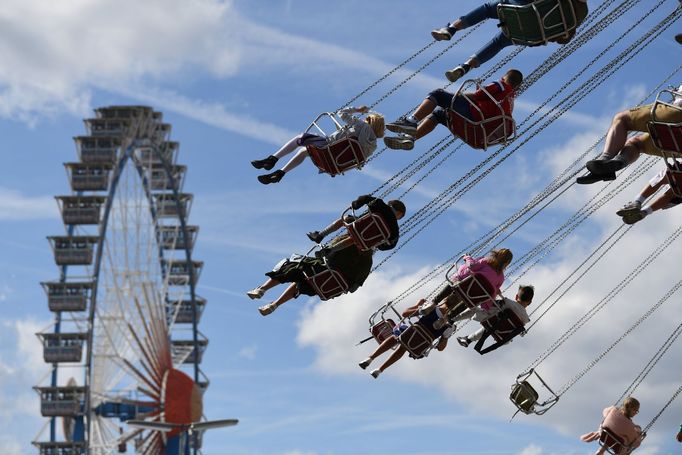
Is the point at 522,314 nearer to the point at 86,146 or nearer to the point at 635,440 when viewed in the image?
the point at 635,440

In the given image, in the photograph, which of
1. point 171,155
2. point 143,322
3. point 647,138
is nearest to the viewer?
point 647,138

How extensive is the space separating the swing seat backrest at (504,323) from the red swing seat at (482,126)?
2584 millimetres

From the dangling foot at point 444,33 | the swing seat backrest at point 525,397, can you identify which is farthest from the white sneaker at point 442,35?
the swing seat backrest at point 525,397

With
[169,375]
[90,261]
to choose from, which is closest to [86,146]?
[90,261]

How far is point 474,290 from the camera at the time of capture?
870 inches

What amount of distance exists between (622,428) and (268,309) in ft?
18.0

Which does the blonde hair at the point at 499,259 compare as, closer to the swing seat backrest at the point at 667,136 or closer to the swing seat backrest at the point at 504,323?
the swing seat backrest at the point at 504,323

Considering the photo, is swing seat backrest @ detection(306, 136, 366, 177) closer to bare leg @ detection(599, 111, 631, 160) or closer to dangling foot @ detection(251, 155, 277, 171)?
dangling foot @ detection(251, 155, 277, 171)

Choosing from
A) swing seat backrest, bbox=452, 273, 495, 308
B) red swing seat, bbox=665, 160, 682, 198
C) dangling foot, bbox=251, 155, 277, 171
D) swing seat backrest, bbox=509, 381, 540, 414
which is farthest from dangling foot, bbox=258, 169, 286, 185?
red swing seat, bbox=665, 160, 682, 198

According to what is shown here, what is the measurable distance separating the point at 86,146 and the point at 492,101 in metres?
39.8

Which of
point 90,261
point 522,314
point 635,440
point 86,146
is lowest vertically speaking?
point 635,440

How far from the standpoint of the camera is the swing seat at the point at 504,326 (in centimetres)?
2289

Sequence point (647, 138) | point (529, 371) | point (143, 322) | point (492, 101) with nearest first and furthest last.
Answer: point (647, 138)
point (492, 101)
point (529, 371)
point (143, 322)

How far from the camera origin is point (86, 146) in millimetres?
59594
